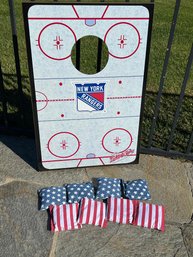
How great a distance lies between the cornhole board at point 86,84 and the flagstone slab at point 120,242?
0.86 meters

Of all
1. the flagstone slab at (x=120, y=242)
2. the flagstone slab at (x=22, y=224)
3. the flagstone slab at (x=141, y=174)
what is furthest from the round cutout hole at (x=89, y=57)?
the flagstone slab at (x=120, y=242)

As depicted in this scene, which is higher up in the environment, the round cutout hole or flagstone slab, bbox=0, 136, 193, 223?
the round cutout hole

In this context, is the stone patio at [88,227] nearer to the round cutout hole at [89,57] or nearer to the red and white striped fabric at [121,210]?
the red and white striped fabric at [121,210]

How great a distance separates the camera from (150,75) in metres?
5.96

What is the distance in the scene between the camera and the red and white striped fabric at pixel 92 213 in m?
3.18

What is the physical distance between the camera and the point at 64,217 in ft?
10.4

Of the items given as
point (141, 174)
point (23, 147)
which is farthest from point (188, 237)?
point (23, 147)

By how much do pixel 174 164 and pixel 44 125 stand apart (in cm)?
162

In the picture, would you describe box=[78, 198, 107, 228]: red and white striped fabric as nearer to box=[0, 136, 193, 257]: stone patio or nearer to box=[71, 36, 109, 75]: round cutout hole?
box=[0, 136, 193, 257]: stone patio

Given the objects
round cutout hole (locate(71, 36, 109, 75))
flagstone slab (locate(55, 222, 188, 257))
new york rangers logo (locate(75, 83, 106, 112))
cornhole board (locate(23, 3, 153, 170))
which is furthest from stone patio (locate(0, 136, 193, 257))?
round cutout hole (locate(71, 36, 109, 75))

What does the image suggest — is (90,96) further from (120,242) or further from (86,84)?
(120,242)

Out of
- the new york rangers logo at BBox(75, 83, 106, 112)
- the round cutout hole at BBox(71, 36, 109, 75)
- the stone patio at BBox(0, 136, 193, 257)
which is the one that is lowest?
the stone patio at BBox(0, 136, 193, 257)

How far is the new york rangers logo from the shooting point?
319 centimetres

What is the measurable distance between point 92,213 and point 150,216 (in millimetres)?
570
